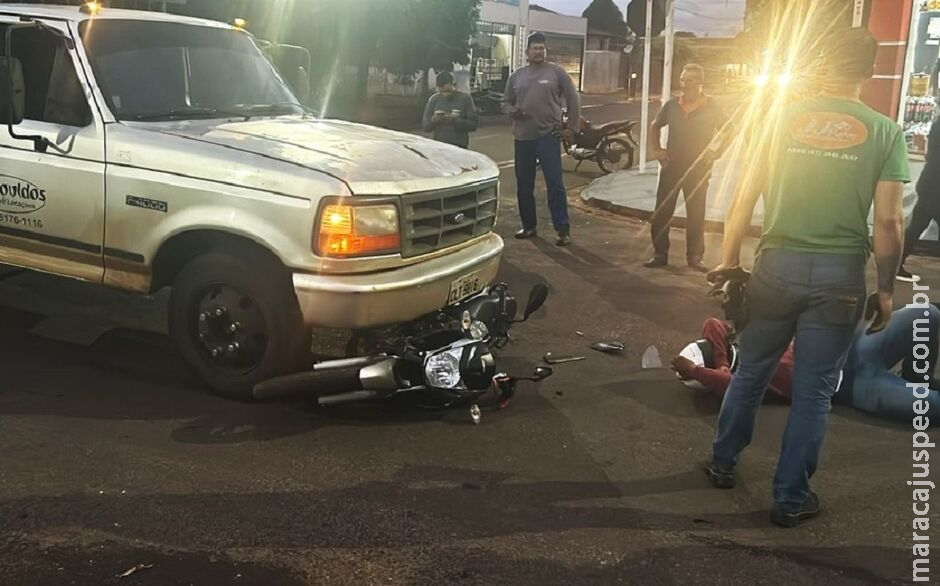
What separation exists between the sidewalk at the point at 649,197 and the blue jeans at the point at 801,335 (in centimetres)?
611

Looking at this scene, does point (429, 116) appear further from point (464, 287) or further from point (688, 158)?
point (464, 287)

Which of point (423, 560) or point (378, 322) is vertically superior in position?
point (378, 322)

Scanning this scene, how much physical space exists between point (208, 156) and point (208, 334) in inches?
37.6

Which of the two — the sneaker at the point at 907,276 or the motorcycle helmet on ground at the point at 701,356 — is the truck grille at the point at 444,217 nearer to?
the motorcycle helmet on ground at the point at 701,356

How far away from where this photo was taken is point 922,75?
10.2 m

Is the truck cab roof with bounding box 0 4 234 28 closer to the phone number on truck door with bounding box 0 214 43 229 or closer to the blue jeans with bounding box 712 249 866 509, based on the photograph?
the phone number on truck door with bounding box 0 214 43 229

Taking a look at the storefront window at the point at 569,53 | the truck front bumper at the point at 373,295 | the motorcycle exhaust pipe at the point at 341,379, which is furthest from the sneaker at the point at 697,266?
the storefront window at the point at 569,53

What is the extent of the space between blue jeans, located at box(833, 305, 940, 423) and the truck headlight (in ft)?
8.11

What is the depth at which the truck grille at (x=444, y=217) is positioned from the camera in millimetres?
4508

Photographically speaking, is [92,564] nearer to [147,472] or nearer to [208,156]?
[147,472]

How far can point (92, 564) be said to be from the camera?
3.12m

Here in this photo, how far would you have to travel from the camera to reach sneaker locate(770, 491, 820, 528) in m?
3.55

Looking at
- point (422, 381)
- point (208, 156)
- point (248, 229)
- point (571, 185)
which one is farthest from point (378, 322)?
point (571, 185)

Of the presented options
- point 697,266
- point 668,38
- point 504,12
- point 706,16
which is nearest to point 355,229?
point 697,266
